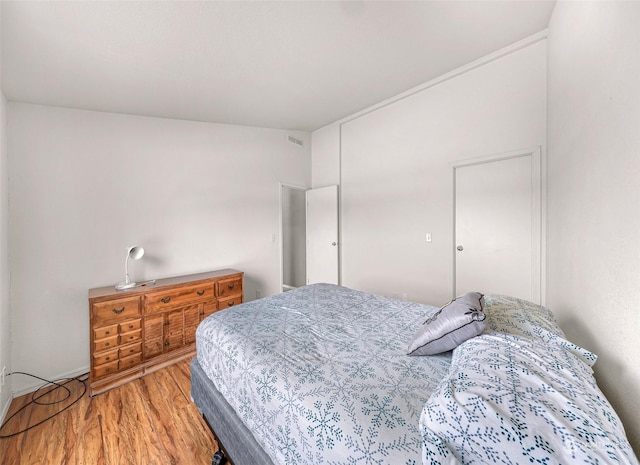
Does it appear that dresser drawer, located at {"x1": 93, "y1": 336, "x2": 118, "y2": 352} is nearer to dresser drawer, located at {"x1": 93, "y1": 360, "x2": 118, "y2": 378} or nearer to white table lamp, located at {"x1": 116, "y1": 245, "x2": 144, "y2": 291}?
dresser drawer, located at {"x1": 93, "y1": 360, "x2": 118, "y2": 378}

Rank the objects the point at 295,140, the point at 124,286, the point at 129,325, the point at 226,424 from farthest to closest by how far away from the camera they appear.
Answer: the point at 295,140, the point at 124,286, the point at 129,325, the point at 226,424

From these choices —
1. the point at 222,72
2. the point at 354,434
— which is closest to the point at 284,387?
the point at 354,434

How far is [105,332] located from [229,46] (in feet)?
8.34

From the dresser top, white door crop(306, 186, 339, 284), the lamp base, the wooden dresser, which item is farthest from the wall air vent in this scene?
the lamp base

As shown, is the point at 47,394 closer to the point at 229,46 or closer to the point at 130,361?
the point at 130,361

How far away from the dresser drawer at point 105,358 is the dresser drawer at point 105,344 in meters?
0.04

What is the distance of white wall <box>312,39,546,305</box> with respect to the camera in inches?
95.7

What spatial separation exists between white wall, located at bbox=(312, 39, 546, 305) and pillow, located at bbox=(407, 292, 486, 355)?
179 cm

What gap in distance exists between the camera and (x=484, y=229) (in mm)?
2678

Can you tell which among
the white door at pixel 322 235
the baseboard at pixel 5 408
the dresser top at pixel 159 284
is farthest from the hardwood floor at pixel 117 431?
the white door at pixel 322 235

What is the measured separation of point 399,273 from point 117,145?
346 cm

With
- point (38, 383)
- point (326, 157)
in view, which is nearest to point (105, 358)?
point (38, 383)

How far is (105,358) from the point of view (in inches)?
89.9

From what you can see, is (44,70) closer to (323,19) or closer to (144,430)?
(323,19)
